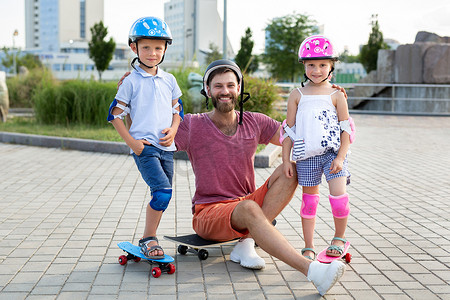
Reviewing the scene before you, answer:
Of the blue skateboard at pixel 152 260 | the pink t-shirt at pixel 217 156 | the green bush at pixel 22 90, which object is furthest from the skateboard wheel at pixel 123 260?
the green bush at pixel 22 90

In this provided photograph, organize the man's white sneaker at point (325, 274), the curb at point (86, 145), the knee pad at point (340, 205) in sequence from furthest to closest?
the curb at point (86, 145) → the knee pad at point (340, 205) → the man's white sneaker at point (325, 274)

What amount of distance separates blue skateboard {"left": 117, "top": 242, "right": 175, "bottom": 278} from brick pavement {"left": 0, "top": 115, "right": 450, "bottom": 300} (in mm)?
50

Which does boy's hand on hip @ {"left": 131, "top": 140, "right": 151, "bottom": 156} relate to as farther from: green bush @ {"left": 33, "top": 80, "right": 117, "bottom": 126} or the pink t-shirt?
green bush @ {"left": 33, "top": 80, "right": 117, "bottom": 126}

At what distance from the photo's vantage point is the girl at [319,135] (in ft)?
11.9

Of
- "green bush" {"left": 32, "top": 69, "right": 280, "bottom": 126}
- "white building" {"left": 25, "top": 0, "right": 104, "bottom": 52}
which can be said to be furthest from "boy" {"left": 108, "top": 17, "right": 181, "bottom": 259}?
"white building" {"left": 25, "top": 0, "right": 104, "bottom": 52}

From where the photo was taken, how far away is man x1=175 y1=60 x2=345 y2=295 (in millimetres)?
3637

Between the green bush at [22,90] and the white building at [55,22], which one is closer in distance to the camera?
the green bush at [22,90]

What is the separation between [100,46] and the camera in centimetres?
3966

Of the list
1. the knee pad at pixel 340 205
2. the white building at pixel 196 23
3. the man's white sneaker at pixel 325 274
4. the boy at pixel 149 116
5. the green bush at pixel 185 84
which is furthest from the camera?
the white building at pixel 196 23

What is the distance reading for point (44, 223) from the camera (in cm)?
487

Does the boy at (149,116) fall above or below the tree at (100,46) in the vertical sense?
below

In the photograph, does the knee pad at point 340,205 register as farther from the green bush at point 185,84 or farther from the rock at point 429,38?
the rock at point 429,38

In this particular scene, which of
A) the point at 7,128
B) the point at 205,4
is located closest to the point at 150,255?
the point at 7,128

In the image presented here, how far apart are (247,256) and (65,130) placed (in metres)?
8.69
